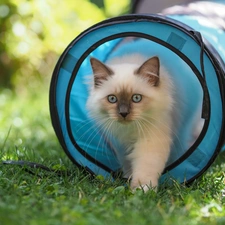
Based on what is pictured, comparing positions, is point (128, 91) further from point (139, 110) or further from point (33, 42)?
point (33, 42)

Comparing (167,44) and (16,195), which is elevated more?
(167,44)

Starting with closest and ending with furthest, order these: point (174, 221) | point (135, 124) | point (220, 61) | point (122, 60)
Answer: point (174, 221), point (220, 61), point (135, 124), point (122, 60)

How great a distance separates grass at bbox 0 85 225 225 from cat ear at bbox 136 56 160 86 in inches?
27.1

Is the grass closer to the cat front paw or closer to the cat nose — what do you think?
the cat front paw

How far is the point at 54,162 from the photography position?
3.80m

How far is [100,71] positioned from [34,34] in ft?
12.1

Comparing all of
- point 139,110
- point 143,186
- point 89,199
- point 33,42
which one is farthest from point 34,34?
point 89,199

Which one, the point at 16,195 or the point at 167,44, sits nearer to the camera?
the point at 16,195

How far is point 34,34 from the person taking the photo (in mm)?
6930

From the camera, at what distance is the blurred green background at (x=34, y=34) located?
6.76m

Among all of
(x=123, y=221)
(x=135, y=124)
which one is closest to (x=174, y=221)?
(x=123, y=221)

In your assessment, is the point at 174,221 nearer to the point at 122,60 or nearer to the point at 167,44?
the point at 167,44

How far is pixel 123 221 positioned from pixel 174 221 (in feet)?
0.76

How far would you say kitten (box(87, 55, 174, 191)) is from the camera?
3260 millimetres
